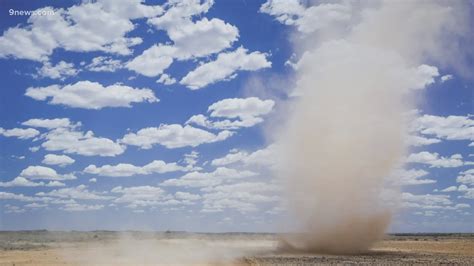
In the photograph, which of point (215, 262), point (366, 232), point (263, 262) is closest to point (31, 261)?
point (215, 262)

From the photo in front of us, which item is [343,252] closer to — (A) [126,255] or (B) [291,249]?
(B) [291,249]

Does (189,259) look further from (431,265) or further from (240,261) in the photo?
(431,265)

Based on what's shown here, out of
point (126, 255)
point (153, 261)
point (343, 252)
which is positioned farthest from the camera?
point (343, 252)

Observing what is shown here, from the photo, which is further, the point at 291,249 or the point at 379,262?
the point at 291,249

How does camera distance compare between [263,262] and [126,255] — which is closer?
[263,262]

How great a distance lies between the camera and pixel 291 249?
53969 mm

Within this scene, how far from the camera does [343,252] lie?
→ 170ft

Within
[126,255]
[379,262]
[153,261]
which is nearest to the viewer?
[153,261]

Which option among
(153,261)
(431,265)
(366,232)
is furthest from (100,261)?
(366,232)

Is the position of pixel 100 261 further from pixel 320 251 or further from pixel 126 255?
pixel 320 251

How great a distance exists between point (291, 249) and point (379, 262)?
564 inches

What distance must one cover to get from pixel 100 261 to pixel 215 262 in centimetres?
897

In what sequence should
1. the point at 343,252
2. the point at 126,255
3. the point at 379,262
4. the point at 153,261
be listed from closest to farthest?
the point at 153,261 < the point at 379,262 < the point at 126,255 < the point at 343,252

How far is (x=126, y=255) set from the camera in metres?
44.5
